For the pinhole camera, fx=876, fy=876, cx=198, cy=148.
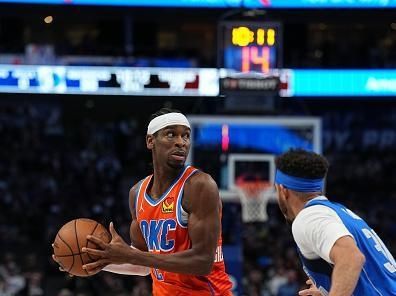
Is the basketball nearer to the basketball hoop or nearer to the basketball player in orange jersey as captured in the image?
the basketball player in orange jersey

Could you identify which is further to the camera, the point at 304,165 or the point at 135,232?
the point at 135,232

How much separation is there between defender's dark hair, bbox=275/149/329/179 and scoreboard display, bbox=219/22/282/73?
8.73m

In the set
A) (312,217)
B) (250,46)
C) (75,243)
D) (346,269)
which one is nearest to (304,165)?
(312,217)

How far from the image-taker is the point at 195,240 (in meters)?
4.91

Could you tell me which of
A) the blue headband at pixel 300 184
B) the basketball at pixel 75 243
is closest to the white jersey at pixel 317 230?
the blue headband at pixel 300 184

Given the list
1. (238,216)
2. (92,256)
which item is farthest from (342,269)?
(238,216)

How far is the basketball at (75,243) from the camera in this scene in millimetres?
4918

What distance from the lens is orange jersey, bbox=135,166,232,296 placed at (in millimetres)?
5078

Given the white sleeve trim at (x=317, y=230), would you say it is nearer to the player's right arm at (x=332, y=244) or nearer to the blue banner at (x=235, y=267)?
the player's right arm at (x=332, y=244)

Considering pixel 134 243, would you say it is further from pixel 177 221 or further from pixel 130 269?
pixel 177 221

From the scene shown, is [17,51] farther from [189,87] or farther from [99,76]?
[189,87]

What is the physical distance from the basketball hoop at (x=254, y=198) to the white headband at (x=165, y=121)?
352 inches

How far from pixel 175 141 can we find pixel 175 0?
10.9m

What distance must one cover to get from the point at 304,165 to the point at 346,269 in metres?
0.64
